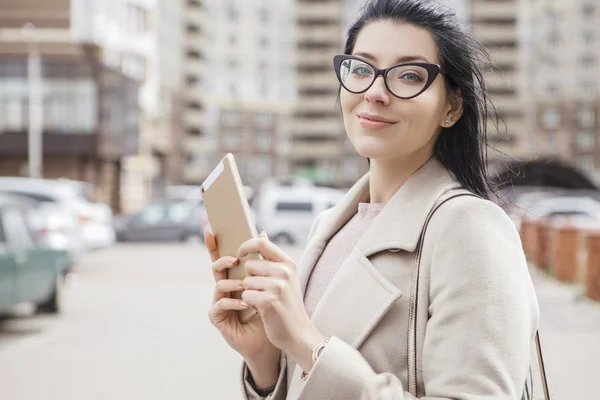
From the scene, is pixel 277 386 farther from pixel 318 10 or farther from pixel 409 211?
pixel 318 10

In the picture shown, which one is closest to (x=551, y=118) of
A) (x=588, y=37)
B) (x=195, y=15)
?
(x=588, y=37)

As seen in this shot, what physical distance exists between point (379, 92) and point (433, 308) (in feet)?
1.54

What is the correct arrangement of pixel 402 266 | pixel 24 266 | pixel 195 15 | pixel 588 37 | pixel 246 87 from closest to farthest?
pixel 402 266 → pixel 24 266 → pixel 588 37 → pixel 195 15 → pixel 246 87

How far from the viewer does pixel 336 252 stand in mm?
2096

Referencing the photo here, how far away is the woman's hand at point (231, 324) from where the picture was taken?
190cm

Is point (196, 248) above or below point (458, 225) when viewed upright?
below

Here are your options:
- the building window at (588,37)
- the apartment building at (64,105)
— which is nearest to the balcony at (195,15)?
the apartment building at (64,105)

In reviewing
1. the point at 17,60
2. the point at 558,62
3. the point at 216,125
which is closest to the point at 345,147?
the point at 216,125

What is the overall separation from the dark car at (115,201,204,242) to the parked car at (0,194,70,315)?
18.5m

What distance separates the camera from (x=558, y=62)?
81.1 metres

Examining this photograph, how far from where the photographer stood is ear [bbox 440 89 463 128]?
1.95 meters

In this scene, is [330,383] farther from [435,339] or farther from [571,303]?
[571,303]

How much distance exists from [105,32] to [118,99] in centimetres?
510

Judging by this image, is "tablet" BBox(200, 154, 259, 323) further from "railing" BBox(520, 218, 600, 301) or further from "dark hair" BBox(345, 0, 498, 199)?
"railing" BBox(520, 218, 600, 301)
